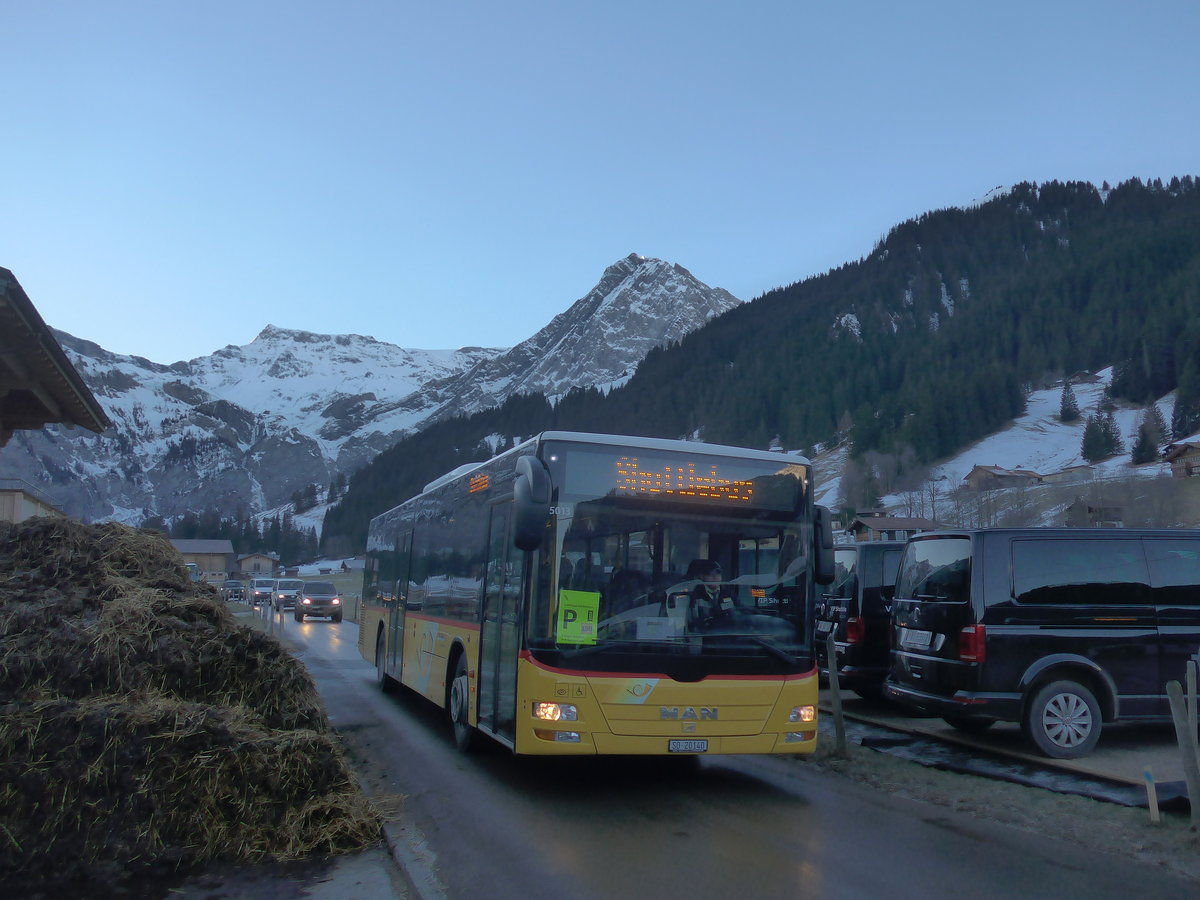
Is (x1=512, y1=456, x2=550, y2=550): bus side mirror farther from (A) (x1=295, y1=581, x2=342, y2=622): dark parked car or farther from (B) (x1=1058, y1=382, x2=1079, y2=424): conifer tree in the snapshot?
(B) (x1=1058, y1=382, x2=1079, y2=424): conifer tree

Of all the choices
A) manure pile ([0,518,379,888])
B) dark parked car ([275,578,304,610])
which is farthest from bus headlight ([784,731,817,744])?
dark parked car ([275,578,304,610])

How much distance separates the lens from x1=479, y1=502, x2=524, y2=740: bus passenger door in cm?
A: 729

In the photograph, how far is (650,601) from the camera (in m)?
7.19

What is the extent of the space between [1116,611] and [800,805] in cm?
389

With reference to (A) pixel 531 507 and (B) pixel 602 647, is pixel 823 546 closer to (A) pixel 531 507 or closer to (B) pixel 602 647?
(B) pixel 602 647

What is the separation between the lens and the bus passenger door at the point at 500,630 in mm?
7285

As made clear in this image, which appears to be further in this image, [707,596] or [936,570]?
[936,570]

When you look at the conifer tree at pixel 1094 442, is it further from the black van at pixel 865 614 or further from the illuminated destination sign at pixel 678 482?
the illuminated destination sign at pixel 678 482

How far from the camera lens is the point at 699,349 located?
161500 millimetres

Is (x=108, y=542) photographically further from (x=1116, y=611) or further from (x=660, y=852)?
(x=1116, y=611)

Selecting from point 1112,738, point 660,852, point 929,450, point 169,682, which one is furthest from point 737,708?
point 929,450

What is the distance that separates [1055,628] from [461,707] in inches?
214

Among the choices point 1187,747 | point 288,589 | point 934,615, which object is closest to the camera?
point 1187,747

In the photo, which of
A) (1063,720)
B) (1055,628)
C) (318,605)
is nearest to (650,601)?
(1055,628)
